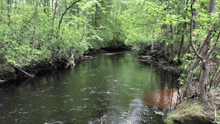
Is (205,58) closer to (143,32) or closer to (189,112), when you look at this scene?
(189,112)

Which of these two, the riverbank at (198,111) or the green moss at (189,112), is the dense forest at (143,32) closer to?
the riverbank at (198,111)

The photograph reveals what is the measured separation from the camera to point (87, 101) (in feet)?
28.1

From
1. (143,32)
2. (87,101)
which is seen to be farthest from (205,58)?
(143,32)

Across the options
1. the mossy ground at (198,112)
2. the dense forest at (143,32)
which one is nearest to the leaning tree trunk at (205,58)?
the dense forest at (143,32)

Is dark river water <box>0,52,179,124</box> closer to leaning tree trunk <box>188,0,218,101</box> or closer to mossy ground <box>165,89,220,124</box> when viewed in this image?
mossy ground <box>165,89,220,124</box>

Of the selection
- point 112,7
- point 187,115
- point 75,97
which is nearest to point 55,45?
point 75,97

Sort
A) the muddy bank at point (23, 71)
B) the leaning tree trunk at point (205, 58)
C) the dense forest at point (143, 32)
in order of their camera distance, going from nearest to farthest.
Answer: the leaning tree trunk at point (205, 58)
the dense forest at point (143, 32)
the muddy bank at point (23, 71)

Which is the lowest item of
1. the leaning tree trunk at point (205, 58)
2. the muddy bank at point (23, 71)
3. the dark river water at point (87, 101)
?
the dark river water at point (87, 101)

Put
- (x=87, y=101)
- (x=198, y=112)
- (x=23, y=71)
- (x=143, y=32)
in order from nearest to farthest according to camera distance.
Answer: (x=198, y=112), (x=87, y=101), (x=23, y=71), (x=143, y=32)

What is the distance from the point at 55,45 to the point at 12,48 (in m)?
5.07

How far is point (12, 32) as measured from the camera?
1173 centimetres

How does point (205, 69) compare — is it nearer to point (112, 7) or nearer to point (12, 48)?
point (12, 48)

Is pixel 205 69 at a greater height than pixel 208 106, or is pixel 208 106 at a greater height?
pixel 205 69

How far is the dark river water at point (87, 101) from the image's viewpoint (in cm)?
670
